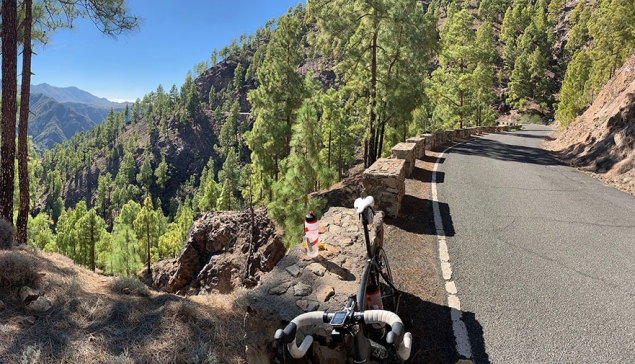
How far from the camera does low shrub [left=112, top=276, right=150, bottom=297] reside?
642cm

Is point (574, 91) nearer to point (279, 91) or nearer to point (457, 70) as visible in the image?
point (457, 70)

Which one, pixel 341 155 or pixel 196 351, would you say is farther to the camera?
pixel 341 155

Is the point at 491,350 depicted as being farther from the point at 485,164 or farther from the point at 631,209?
the point at 485,164

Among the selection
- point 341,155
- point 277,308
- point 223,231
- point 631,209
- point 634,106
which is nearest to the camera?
point 277,308

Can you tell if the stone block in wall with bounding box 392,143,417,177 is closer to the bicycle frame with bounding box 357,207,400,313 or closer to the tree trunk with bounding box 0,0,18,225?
the bicycle frame with bounding box 357,207,400,313

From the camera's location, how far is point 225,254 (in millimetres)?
24234

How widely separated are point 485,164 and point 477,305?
1051 centimetres

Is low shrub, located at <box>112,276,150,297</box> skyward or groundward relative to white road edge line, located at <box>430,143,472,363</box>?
groundward

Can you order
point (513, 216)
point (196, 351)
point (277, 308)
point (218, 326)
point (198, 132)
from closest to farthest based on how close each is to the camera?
point (277, 308)
point (196, 351)
point (218, 326)
point (513, 216)
point (198, 132)

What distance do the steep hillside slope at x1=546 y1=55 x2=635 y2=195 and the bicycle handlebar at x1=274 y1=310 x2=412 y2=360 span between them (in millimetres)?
11194

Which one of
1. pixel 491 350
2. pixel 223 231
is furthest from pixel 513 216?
pixel 223 231

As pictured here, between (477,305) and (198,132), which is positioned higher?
(198,132)

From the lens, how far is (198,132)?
15788 cm

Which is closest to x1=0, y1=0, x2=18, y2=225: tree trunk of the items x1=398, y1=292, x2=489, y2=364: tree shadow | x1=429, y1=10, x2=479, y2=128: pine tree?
x1=398, y1=292, x2=489, y2=364: tree shadow
